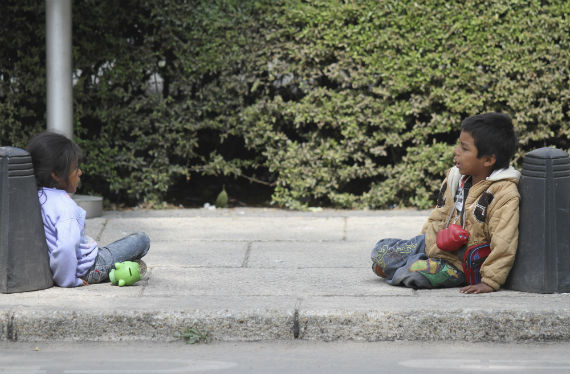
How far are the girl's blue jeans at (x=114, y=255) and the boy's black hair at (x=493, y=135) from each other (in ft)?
6.52

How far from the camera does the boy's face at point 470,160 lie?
180 inches

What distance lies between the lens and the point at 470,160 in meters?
4.57

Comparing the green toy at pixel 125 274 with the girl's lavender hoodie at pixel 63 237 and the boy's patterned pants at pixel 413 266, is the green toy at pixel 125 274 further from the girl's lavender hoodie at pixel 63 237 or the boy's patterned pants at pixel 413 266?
the boy's patterned pants at pixel 413 266

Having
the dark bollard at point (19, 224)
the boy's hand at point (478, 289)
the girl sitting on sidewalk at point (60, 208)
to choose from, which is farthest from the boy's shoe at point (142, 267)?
the boy's hand at point (478, 289)

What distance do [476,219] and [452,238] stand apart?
0.17 metres

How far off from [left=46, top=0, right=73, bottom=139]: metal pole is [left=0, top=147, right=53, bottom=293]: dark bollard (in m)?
2.32

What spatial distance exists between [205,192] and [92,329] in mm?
4193

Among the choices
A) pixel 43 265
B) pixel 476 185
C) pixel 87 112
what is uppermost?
pixel 87 112

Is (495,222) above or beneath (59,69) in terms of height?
beneath

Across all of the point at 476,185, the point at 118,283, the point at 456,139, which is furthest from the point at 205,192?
the point at 476,185

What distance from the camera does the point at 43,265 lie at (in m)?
4.67

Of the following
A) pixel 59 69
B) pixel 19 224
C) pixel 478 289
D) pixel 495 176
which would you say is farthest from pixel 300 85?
pixel 19 224

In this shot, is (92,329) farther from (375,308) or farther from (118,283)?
(375,308)

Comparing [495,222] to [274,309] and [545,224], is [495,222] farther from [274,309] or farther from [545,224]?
[274,309]
